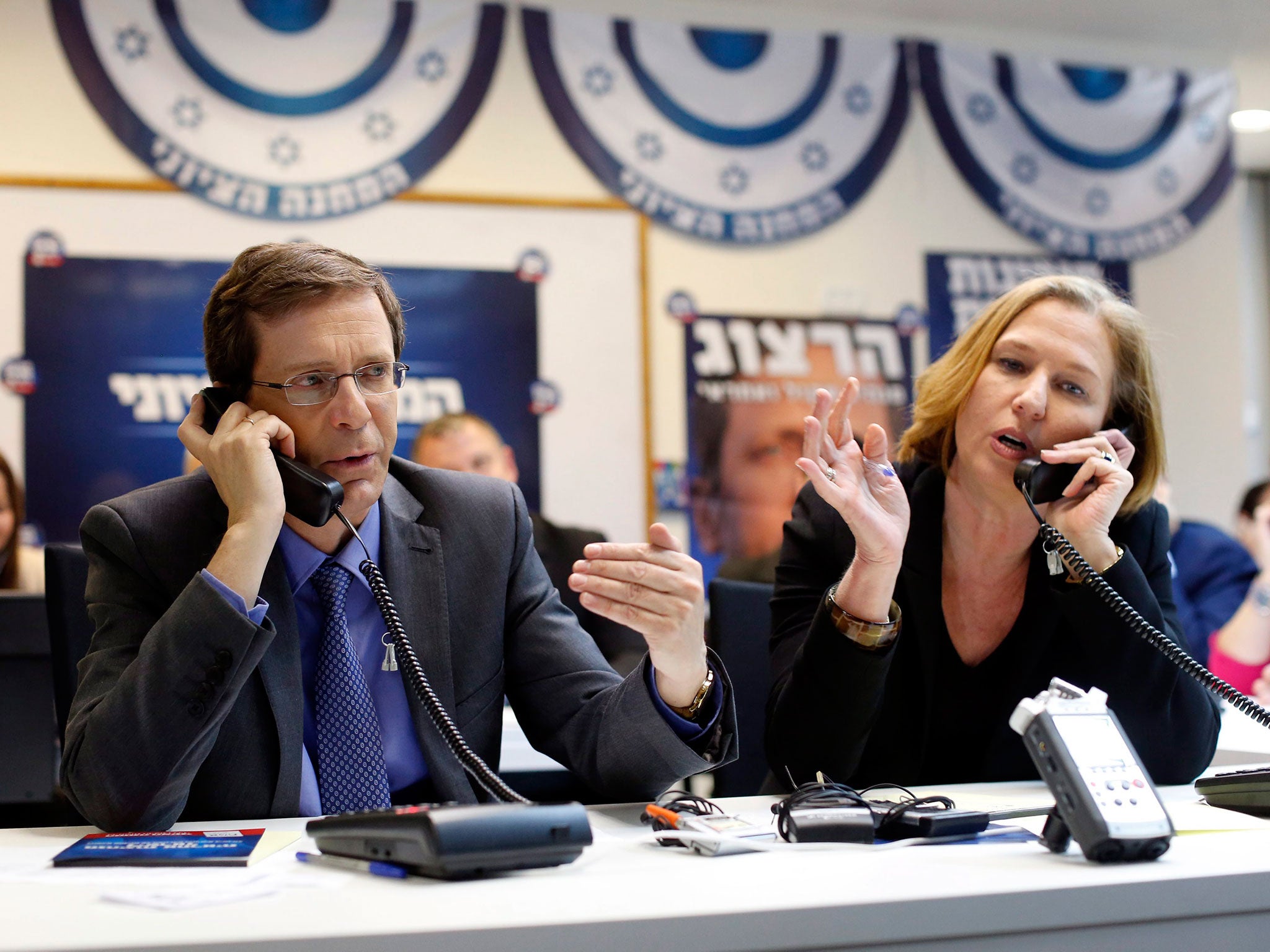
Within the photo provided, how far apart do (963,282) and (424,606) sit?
3.53 metres

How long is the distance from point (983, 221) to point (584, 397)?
1.79 metres

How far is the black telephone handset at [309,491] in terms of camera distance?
1.40 meters

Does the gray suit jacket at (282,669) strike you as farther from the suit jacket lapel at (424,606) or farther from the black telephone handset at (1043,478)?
the black telephone handset at (1043,478)

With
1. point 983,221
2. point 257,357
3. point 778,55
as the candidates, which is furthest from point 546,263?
point 257,357

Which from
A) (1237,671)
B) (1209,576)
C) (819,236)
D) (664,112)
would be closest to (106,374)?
(664,112)

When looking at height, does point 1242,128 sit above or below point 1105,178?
above

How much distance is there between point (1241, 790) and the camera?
129cm

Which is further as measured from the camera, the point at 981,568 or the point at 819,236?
the point at 819,236


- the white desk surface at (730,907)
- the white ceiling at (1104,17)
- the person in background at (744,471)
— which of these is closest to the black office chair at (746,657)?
the white desk surface at (730,907)

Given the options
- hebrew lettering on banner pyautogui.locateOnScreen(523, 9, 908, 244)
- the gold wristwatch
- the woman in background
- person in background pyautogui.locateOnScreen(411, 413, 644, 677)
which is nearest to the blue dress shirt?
the gold wristwatch

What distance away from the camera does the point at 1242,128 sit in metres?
5.38

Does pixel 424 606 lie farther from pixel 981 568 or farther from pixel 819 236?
pixel 819 236

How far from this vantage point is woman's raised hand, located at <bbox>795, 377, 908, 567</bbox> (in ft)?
4.93

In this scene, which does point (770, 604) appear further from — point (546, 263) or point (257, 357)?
point (546, 263)
